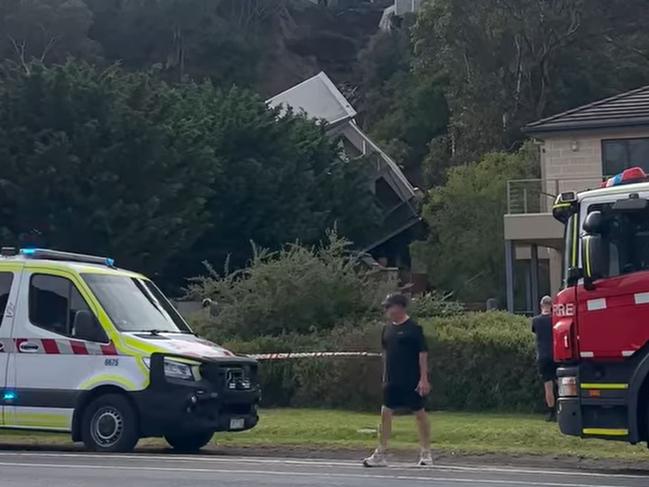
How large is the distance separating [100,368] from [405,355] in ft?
12.1

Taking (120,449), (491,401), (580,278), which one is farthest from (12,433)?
(580,278)

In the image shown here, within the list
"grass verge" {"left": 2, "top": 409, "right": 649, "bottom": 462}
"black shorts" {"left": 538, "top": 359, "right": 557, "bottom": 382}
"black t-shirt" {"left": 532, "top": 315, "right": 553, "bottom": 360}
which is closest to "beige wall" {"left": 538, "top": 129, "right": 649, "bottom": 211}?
"grass verge" {"left": 2, "top": 409, "right": 649, "bottom": 462}

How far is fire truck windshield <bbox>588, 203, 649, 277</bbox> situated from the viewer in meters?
12.6

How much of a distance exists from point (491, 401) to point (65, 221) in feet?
57.1

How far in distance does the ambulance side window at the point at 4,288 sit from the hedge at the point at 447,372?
7044mm

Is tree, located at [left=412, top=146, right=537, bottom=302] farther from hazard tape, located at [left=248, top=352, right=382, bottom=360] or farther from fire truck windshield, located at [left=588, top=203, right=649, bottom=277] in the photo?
fire truck windshield, located at [left=588, top=203, right=649, bottom=277]

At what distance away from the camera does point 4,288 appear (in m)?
15.8

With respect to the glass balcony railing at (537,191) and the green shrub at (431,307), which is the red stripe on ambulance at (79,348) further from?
the glass balcony railing at (537,191)

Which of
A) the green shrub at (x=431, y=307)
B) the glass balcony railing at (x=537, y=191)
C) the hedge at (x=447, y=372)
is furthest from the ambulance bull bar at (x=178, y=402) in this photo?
the glass balcony railing at (x=537, y=191)

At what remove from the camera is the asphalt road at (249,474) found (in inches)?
470

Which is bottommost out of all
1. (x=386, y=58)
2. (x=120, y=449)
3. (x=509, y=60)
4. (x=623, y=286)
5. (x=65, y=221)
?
(x=120, y=449)

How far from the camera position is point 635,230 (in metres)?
12.6

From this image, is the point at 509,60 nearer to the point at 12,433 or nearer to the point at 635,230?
the point at 12,433

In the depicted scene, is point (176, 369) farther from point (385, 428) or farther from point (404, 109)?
point (404, 109)
